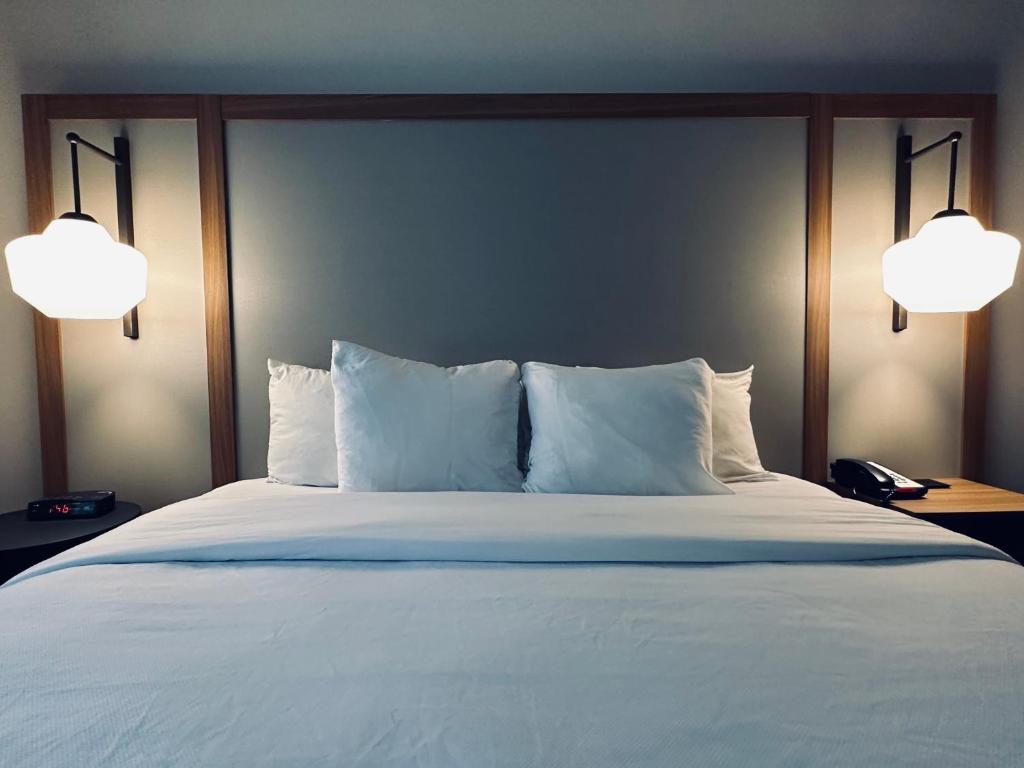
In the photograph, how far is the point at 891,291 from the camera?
2.23 m

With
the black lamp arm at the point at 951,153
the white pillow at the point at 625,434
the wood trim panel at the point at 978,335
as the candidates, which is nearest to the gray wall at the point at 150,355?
the white pillow at the point at 625,434

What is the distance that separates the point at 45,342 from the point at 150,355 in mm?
375

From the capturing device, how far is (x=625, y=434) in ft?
5.91

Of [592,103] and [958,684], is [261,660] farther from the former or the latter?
[592,103]

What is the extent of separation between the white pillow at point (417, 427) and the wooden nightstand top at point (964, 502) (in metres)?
1.30

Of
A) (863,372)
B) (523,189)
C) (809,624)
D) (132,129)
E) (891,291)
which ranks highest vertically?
(132,129)

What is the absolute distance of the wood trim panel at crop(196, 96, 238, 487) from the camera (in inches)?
88.3

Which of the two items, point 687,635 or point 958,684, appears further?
point 687,635

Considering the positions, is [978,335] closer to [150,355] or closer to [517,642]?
[517,642]

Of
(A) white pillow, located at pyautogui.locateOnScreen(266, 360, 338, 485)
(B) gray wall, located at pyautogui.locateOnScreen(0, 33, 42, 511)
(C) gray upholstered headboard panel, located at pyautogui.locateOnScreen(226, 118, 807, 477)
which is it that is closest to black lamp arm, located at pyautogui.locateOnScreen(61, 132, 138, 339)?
(B) gray wall, located at pyautogui.locateOnScreen(0, 33, 42, 511)

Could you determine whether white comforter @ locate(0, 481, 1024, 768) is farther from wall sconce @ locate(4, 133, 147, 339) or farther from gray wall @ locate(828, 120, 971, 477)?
gray wall @ locate(828, 120, 971, 477)

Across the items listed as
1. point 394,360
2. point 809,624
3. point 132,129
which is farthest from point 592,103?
point 809,624

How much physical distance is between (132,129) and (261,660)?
7.32ft

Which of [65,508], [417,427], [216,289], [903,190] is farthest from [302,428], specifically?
[903,190]
